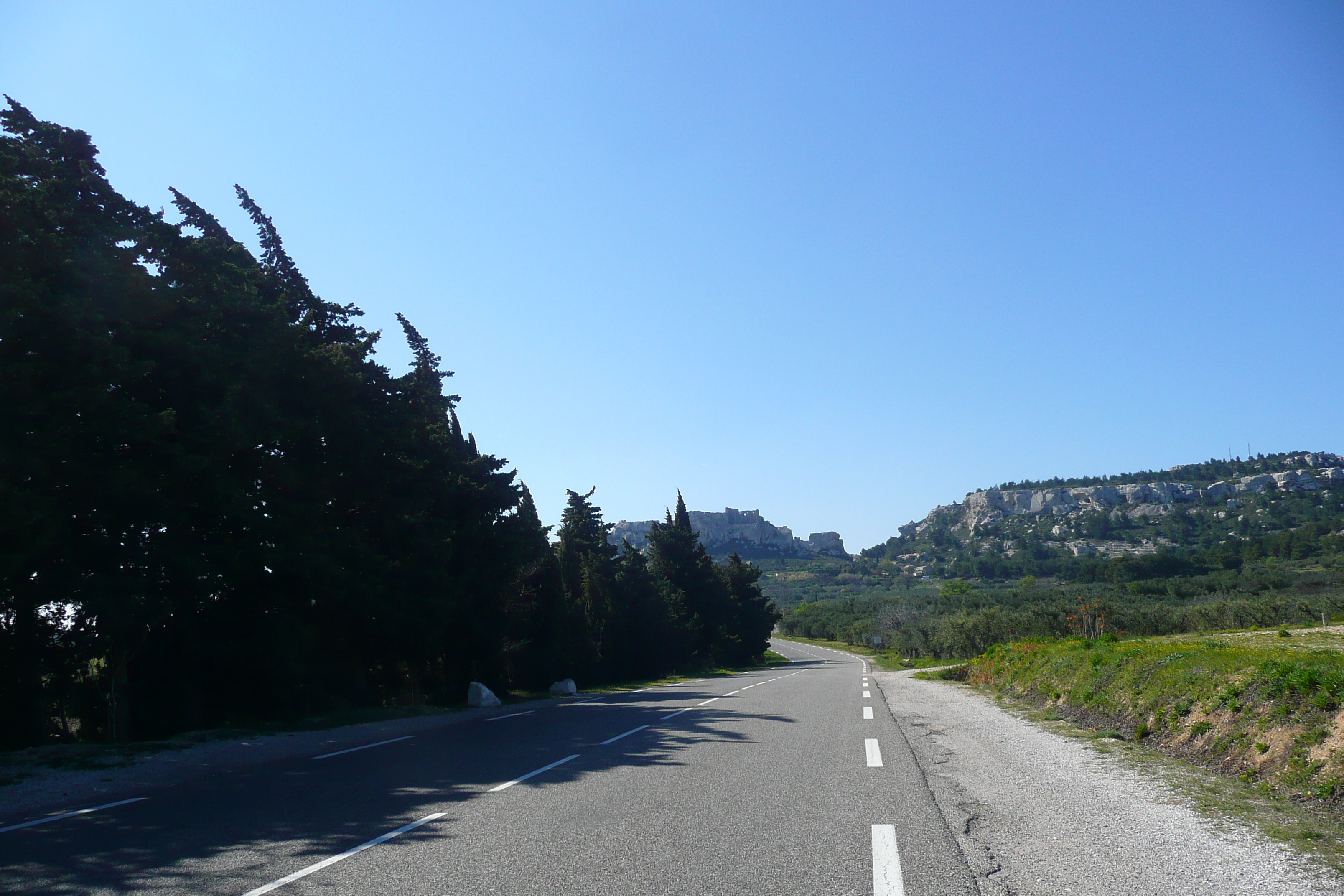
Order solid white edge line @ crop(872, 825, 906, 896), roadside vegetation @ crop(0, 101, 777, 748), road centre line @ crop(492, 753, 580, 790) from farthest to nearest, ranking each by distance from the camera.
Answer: roadside vegetation @ crop(0, 101, 777, 748)
road centre line @ crop(492, 753, 580, 790)
solid white edge line @ crop(872, 825, 906, 896)

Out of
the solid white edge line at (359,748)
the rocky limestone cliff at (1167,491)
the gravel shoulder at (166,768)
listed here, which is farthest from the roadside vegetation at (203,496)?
the rocky limestone cliff at (1167,491)

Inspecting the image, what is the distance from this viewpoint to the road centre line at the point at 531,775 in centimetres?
798

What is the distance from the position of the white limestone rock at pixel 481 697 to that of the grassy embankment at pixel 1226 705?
49.2 feet

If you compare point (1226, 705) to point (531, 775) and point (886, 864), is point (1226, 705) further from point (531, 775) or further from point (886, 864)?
point (531, 775)

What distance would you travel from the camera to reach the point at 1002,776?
8188mm

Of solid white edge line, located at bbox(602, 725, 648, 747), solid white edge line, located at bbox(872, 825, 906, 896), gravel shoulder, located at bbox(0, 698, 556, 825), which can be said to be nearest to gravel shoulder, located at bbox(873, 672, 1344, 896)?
solid white edge line, located at bbox(872, 825, 906, 896)

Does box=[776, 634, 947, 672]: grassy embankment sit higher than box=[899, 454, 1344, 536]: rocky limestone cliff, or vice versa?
box=[899, 454, 1344, 536]: rocky limestone cliff

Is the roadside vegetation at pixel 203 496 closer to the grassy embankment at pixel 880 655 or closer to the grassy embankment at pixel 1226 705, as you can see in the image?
the grassy embankment at pixel 1226 705

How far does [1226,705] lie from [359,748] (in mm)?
11916

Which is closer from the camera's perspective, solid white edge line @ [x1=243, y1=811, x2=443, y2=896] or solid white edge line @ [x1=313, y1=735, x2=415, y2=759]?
solid white edge line @ [x1=243, y1=811, x2=443, y2=896]

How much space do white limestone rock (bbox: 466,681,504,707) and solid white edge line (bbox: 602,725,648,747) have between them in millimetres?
11345

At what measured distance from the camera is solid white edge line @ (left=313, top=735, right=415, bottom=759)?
11602 millimetres

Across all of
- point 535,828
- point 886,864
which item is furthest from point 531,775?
point 886,864

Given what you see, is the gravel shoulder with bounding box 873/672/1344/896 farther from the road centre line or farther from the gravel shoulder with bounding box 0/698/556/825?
the gravel shoulder with bounding box 0/698/556/825
